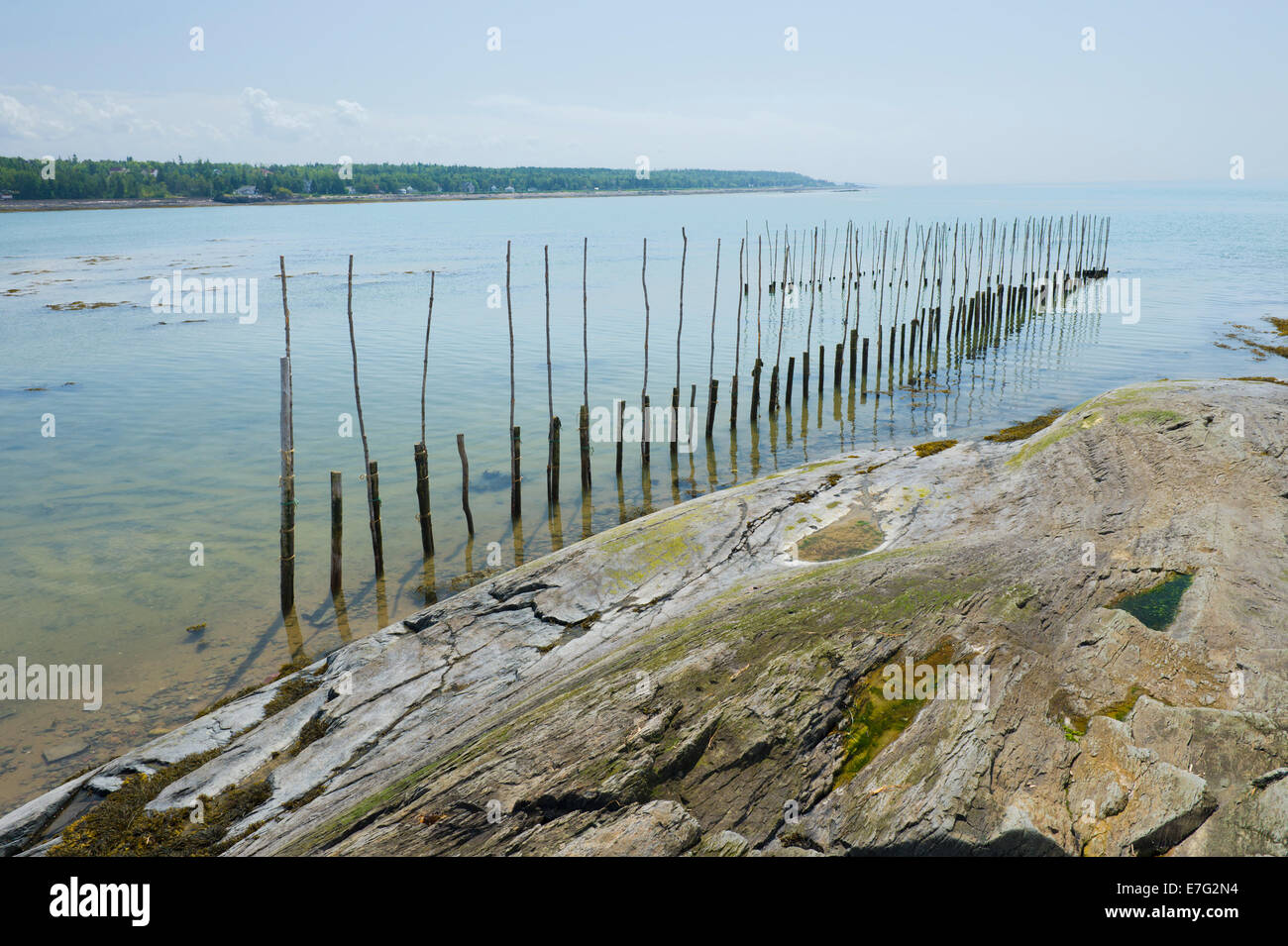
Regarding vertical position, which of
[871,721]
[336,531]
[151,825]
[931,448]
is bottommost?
[151,825]

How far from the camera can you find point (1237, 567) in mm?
7434

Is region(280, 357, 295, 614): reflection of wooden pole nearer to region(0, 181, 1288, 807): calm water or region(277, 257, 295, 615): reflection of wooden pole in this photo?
region(277, 257, 295, 615): reflection of wooden pole

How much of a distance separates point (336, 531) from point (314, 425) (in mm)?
10624

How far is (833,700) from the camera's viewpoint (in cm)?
615

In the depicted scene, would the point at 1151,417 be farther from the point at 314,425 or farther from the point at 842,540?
the point at 314,425

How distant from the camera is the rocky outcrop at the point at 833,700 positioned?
5133mm

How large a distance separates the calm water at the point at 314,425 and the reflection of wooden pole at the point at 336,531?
413 mm

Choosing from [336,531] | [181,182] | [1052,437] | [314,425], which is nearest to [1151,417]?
[1052,437]

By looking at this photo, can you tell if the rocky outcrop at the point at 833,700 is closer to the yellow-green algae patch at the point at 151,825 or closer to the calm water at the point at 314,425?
the yellow-green algae patch at the point at 151,825

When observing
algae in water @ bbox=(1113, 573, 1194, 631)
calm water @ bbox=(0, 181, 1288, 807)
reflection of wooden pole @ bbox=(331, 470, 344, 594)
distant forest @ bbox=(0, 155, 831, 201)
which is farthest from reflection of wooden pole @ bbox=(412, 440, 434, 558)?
distant forest @ bbox=(0, 155, 831, 201)

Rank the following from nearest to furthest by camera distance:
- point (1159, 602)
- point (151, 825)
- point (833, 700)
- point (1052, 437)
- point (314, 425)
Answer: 1. point (833, 700)
2. point (151, 825)
3. point (1159, 602)
4. point (1052, 437)
5. point (314, 425)

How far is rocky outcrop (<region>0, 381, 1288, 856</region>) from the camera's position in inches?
202

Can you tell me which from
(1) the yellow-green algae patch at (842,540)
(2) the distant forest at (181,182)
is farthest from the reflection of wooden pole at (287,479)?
(2) the distant forest at (181,182)
